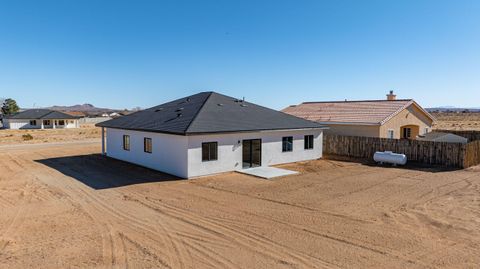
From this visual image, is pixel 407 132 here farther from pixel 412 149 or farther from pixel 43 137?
pixel 43 137


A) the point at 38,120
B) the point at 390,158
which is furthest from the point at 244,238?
the point at 38,120

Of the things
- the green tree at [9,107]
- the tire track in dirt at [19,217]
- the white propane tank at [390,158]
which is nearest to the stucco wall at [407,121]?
the white propane tank at [390,158]

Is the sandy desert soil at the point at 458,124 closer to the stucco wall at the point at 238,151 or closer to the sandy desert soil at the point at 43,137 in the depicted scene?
the stucco wall at the point at 238,151

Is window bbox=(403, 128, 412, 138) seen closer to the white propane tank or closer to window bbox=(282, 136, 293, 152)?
the white propane tank

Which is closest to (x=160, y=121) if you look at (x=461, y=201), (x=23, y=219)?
(x=23, y=219)

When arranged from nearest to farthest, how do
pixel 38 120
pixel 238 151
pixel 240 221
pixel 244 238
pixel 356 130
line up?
pixel 244 238, pixel 240 221, pixel 238 151, pixel 356 130, pixel 38 120

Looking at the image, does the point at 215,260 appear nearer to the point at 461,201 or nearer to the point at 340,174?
the point at 461,201
